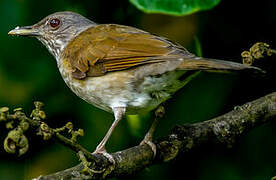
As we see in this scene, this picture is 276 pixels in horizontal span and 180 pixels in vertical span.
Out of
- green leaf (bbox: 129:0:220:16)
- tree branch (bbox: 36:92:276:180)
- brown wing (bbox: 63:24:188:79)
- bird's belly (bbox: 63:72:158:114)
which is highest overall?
green leaf (bbox: 129:0:220:16)

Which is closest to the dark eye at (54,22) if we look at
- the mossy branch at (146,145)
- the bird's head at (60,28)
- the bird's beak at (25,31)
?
the bird's head at (60,28)

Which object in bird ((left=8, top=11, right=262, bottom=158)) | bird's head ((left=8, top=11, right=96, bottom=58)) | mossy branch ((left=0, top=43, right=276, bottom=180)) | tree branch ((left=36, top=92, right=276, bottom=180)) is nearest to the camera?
mossy branch ((left=0, top=43, right=276, bottom=180))

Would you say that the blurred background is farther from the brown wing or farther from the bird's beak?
the brown wing

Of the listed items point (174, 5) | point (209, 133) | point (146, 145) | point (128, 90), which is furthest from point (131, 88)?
point (174, 5)

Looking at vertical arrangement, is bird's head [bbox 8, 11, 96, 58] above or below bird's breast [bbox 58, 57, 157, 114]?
above

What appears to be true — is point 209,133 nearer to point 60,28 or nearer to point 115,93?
point 115,93

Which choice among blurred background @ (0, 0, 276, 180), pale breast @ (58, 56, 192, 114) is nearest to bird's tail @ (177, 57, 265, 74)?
pale breast @ (58, 56, 192, 114)

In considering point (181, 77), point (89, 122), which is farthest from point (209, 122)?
point (89, 122)

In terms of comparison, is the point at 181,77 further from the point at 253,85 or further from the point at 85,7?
the point at 85,7
